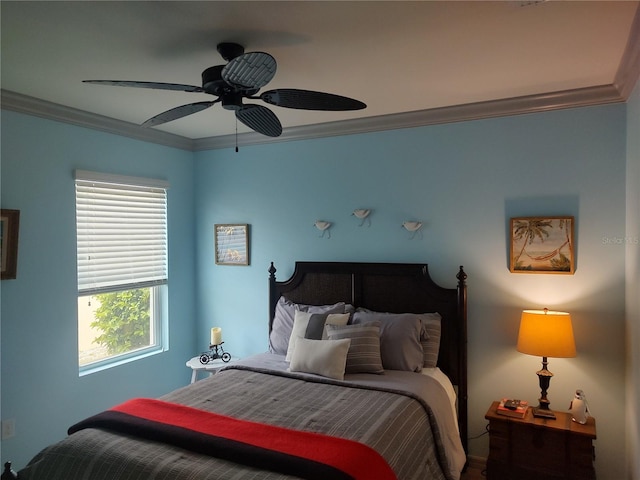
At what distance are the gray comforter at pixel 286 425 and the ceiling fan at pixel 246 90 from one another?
154cm

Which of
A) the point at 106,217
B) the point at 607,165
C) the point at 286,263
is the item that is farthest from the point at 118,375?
the point at 607,165

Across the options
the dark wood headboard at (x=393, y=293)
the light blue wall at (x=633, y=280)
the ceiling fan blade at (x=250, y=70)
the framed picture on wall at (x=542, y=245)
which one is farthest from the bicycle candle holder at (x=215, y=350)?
the light blue wall at (x=633, y=280)

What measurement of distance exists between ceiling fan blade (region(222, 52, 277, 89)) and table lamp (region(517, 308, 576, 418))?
219 cm

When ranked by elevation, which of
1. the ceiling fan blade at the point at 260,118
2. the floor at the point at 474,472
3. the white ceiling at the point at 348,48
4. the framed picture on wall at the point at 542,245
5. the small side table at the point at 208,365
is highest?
the white ceiling at the point at 348,48

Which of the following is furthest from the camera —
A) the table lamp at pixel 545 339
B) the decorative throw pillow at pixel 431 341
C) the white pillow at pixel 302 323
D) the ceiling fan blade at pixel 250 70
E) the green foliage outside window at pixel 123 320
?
the green foliage outside window at pixel 123 320

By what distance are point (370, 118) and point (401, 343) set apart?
1762 mm

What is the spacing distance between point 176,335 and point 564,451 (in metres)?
3.27

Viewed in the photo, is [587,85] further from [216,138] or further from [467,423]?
[216,138]

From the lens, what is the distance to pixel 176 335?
427cm

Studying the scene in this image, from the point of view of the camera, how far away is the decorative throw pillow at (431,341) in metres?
A: 3.13

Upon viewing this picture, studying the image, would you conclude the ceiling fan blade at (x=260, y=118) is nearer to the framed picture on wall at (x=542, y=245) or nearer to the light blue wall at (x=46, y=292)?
the light blue wall at (x=46, y=292)

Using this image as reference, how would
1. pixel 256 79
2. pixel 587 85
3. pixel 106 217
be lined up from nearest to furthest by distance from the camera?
1. pixel 256 79
2. pixel 587 85
3. pixel 106 217

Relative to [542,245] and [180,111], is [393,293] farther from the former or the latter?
[180,111]

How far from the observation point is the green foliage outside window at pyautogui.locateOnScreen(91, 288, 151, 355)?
3674mm
